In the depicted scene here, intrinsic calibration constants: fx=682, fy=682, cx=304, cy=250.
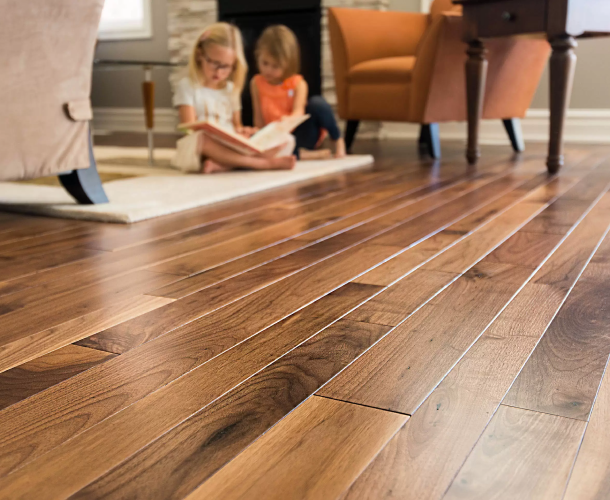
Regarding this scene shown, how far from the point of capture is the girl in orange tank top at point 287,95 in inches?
115

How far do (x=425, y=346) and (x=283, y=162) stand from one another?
1.83 m

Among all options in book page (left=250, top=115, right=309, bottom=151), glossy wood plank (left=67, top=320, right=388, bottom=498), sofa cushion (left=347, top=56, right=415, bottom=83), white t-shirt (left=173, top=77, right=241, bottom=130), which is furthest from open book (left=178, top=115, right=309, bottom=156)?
glossy wood plank (left=67, top=320, right=388, bottom=498)

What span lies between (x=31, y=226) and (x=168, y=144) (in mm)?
2451

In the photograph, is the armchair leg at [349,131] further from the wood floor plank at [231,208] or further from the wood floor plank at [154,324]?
the wood floor plank at [154,324]

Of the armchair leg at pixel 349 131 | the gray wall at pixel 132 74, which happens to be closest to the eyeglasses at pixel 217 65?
the armchair leg at pixel 349 131

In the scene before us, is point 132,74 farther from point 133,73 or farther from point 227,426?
point 227,426

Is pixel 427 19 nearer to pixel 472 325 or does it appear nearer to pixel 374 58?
pixel 374 58

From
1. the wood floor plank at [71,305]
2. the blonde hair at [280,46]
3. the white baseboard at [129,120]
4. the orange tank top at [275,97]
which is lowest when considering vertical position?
the white baseboard at [129,120]

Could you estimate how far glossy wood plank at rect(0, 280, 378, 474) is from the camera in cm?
61

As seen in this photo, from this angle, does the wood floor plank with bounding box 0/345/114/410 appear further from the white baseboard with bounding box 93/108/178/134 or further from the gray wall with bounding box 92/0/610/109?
the white baseboard with bounding box 93/108/178/134

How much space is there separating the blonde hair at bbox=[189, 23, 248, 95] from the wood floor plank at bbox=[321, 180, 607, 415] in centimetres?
188

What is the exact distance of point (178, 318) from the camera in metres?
0.93

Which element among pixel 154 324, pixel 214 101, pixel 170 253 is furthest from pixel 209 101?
pixel 154 324

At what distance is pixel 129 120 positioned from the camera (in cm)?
536
